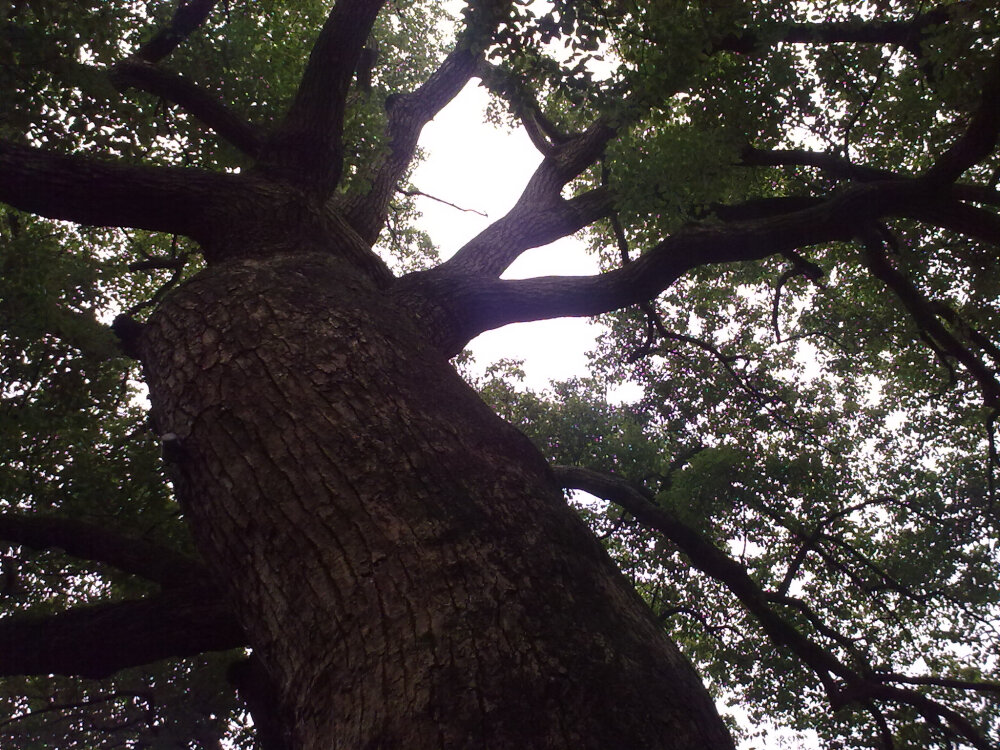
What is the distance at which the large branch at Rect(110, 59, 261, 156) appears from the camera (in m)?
4.84

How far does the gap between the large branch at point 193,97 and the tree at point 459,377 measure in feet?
0.10

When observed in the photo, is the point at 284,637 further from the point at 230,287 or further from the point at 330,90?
the point at 330,90

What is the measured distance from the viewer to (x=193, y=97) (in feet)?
16.3

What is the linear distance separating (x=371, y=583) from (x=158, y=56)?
575cm

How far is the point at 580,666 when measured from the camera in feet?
5.12

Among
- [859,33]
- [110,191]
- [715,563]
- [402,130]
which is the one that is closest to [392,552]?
[110,191]

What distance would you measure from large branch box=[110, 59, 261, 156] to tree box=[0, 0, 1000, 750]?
31mm

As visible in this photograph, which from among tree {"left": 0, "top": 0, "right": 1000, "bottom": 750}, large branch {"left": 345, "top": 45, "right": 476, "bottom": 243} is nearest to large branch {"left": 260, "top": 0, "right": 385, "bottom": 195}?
tree {"left": 0, "top": 0, "right": 1000, "bottom": 750}

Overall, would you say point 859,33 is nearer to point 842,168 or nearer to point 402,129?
point 842,168

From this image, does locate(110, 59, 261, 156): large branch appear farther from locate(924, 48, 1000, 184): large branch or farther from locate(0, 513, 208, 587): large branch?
locate(924, 48, 1000, 184): large branch

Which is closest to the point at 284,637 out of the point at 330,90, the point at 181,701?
the point at 330,90

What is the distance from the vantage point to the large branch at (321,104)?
14.1 ft

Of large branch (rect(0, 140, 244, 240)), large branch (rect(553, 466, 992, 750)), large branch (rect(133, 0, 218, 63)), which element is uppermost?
large branch (rect(133, 0, 218, 63))

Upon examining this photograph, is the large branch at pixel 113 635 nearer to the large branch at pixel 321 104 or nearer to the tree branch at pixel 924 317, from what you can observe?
the large branch at pixel 321 104
